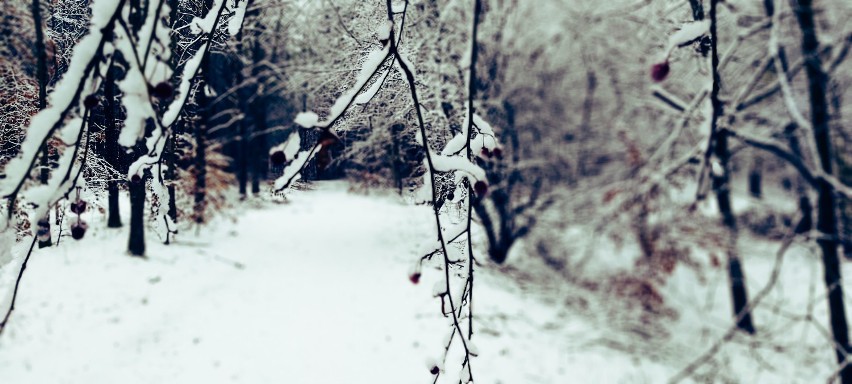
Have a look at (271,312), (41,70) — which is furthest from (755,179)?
Answer: (41,70)

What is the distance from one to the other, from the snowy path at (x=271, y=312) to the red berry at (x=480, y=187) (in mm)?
1210

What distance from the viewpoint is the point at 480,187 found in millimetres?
817

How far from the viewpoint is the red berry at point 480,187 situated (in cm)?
81

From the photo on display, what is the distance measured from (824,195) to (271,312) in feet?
16.2

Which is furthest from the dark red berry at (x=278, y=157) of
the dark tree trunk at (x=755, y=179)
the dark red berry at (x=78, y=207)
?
the dark tree trunk at (x=755, y=179)

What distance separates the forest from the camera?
85 centimetres

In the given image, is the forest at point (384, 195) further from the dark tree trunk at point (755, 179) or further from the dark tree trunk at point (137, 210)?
the dark tree trunk at point (755, 179)

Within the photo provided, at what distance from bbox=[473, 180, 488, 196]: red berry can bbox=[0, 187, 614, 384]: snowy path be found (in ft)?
3.97

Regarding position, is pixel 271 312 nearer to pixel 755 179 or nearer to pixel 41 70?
pixel 41 70

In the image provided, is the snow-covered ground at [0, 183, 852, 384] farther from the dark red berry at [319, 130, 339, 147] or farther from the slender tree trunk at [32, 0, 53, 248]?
the dark red berry at [319, 130, 339, 147]

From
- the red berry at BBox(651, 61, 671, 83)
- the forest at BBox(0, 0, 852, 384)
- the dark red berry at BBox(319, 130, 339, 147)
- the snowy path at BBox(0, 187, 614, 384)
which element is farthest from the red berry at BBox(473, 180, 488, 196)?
the snowy path at BBox(0, 187, 614, 384)

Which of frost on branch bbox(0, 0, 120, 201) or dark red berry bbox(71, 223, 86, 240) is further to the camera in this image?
dark red berry bbox(71, 223, 86, 240)

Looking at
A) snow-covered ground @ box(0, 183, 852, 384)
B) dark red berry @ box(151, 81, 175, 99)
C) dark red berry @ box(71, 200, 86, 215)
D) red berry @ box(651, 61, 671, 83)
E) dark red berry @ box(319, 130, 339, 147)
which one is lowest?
snow-covered ground @ box(0, 183, 852, 384)

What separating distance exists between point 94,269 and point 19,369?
1.06 metres
